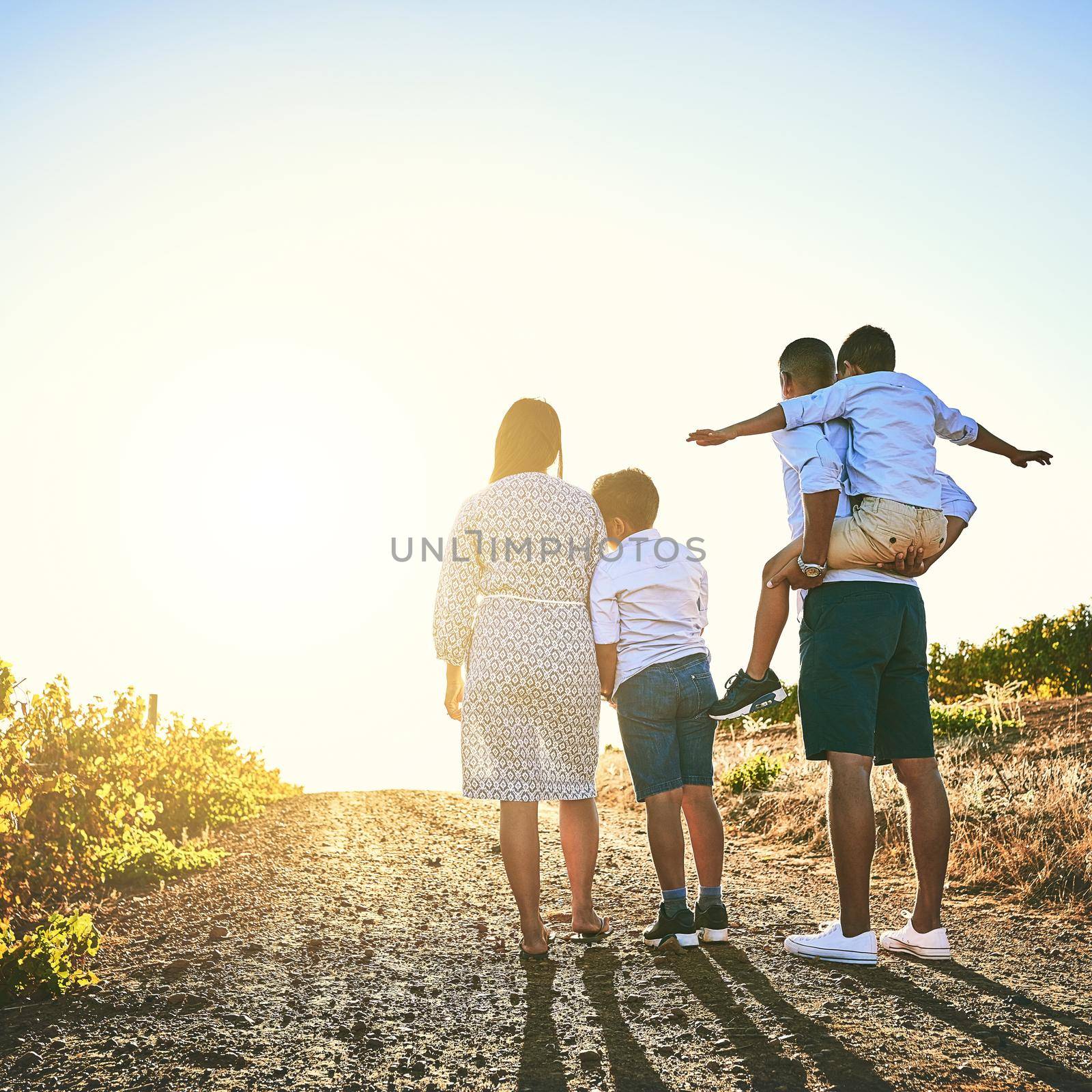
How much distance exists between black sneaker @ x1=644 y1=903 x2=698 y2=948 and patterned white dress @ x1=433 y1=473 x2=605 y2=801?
2.08 ft

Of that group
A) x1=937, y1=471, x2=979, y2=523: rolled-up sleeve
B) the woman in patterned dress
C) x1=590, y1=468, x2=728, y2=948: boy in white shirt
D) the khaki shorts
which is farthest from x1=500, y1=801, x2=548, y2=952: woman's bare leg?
x1=937, y1=471, x2=979, y2=523: rolled-up sleeve

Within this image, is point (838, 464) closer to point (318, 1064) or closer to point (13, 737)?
point (318, 1064)

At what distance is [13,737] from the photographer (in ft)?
20.8

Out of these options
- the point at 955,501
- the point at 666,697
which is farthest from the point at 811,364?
the point at 666,697

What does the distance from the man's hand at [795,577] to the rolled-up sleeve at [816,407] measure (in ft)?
1.90

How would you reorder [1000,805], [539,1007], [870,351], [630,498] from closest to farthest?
[539,1007]
[870,351]
[630,498]
[1000,805]

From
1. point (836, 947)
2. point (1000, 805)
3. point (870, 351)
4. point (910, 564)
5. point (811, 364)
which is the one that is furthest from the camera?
point (1000, 805)

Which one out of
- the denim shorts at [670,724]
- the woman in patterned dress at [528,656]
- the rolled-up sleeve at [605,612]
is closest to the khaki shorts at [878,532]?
the denim shorts at [670,724]

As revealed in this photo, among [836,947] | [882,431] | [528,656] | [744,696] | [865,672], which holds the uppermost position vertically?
[882,431]

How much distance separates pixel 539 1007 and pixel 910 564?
2265 millimetres

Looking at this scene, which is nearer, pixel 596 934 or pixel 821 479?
pixel 821 479

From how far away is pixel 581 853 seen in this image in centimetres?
416

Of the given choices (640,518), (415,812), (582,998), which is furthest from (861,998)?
(415,812)

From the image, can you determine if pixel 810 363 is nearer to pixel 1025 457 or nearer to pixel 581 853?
pixel 1025 457
